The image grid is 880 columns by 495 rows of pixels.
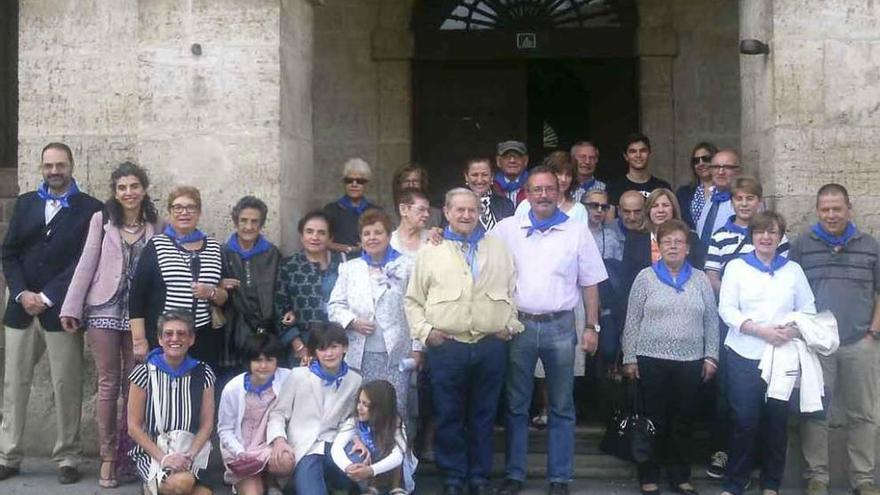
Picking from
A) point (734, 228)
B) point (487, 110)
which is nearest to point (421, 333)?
point (734, 228)

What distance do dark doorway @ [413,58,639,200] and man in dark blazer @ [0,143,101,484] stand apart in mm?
3814

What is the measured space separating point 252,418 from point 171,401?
43cm

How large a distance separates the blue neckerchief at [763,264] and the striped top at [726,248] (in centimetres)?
12

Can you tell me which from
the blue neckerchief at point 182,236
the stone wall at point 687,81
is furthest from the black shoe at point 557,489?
the stone wall at point 687,81

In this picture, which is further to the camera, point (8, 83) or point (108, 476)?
point (8, 83)

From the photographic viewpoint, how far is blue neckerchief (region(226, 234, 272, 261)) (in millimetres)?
6738

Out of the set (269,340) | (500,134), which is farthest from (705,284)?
(500,134)

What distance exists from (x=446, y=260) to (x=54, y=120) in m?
2.85

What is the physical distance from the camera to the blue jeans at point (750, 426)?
6441mm

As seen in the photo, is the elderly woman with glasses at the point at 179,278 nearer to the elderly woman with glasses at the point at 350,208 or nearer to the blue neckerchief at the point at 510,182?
the elderly woman with glasses at the point at 350,208

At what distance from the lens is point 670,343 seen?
648 cm

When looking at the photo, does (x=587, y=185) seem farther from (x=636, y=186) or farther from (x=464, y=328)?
(x=464, y=328)

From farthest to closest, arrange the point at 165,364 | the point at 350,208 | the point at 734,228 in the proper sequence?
the point at 350,208 → the point at 734,228 → the point at 165,364

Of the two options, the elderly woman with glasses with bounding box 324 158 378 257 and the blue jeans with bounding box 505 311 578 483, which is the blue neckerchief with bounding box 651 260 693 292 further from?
the elderly woman with glasses with bounding box 324 158 378 257
